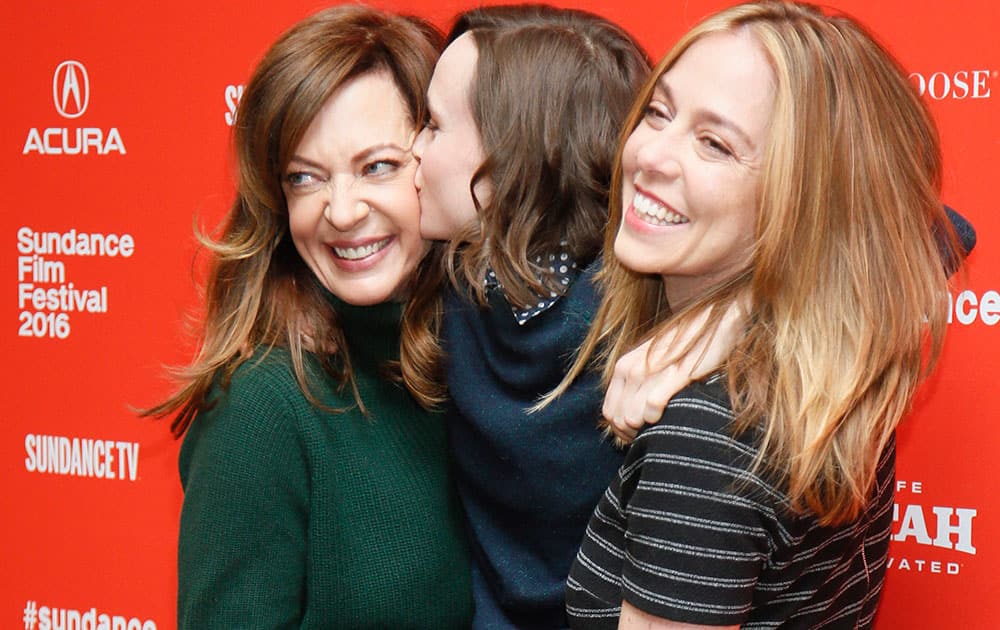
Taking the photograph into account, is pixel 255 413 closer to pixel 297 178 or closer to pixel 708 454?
pixel 297 178

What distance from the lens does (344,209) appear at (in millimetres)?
1457

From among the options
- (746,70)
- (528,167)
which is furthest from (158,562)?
(746,70)

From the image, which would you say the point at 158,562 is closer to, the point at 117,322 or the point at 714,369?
the point at 117,322

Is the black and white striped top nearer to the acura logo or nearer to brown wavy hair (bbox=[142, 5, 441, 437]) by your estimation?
brown wavy hair (bbox=[142, 5, 441, 437])

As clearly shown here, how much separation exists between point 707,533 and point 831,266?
282mm

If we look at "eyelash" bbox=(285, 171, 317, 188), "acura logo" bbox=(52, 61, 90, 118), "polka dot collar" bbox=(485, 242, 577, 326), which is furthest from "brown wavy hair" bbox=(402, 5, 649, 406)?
"acura logo" bbox=(52, 61, 90, 118)

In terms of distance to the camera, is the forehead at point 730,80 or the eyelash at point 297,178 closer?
the forehead at point 730,80

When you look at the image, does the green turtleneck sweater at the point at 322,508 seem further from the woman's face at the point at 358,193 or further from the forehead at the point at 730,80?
the forehead at the point at 730,80

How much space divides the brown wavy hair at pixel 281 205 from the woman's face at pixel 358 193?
0.8 inches

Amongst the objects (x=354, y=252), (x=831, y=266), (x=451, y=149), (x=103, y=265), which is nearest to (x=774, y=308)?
(x=831, y=266)

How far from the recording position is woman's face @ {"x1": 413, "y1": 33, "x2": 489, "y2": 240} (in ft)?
4.66

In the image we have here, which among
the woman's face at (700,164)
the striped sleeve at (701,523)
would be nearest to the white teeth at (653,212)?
the woman's face at (700,164)

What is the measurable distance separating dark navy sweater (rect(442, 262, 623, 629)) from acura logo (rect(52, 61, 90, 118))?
1191 mm

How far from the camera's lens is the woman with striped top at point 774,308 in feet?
3.46
